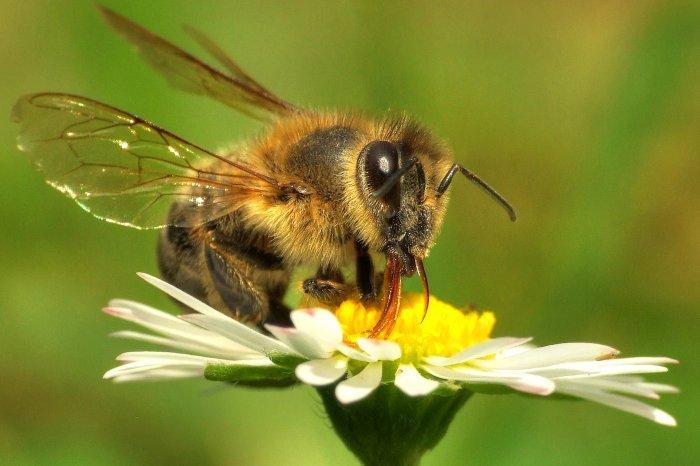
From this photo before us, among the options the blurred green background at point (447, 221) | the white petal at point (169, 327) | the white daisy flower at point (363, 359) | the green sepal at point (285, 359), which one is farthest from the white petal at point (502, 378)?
the blurred green background at point (447, 221)

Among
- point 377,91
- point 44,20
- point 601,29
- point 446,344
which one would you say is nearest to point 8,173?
point 44,20

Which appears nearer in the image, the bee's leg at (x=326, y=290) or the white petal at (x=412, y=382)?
the white petal at (x=412, y=382)

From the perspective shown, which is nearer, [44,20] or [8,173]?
[8,173]

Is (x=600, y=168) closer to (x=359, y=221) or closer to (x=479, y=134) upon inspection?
(x=479, y=134)

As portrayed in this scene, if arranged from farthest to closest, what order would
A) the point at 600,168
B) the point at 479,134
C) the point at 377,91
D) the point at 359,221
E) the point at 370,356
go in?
the point at 479,134 → the point at 377,91 → the point at 600,168 → the point at 359,221 → the point at 370,356

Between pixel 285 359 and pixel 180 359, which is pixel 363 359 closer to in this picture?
pixel 285 359

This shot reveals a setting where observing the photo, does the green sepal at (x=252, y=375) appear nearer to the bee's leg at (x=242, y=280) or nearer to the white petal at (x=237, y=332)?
the white petal at (x=237, y=332)

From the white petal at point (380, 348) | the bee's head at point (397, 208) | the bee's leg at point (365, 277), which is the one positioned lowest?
the white petal at point (380, 348)
